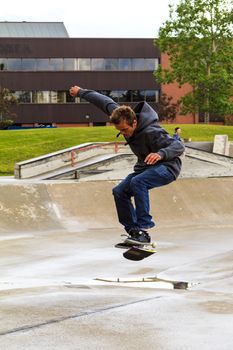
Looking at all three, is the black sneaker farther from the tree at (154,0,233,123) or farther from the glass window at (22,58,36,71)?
the glass window at (22,58,36,71)

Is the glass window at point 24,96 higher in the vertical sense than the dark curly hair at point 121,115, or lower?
lower

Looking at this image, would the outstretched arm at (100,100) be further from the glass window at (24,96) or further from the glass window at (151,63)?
the glass window at (151,63)

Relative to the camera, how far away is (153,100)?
8119cm

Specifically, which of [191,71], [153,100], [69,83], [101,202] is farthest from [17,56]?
[101,202]

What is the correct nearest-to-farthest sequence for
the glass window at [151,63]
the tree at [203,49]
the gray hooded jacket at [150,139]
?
the gray hooded jacket at [150,139] → the tree at [203,49] → the glass window at [151,63]

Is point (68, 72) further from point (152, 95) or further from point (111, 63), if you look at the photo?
point (152, 95)

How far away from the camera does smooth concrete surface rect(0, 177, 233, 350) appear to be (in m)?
5.97

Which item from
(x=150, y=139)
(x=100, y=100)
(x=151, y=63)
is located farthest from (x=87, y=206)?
(x=151, y=63)

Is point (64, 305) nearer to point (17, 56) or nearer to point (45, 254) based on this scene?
point (45, 254)

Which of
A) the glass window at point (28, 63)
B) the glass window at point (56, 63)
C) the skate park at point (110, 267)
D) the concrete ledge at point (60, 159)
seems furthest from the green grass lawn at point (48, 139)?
the glass window at point (28, 63)

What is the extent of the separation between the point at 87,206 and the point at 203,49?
124ft

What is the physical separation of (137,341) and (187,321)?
94cm

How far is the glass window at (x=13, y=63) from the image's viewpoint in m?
77.7

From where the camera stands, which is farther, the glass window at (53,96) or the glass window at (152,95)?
the glass window at (152,95)
